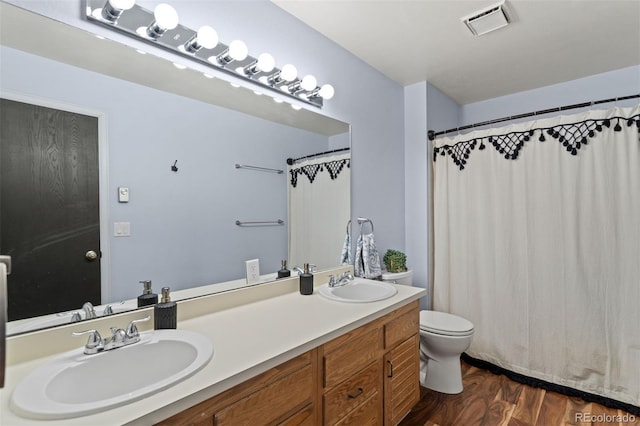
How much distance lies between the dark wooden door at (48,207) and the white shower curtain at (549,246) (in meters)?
2.46

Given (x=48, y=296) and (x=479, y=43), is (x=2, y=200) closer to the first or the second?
(x=48, y=296)

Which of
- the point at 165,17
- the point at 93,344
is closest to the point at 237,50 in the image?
the point at 165,17

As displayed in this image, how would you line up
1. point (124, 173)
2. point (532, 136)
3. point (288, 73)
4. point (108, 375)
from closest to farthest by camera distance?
point (108, 375)
point (124, 173)
point (288, 73)
point (532, 136)

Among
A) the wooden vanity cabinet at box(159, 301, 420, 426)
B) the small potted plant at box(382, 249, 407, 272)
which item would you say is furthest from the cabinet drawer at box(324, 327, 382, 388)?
the small potted plant at box(382, 249, 407, 272)

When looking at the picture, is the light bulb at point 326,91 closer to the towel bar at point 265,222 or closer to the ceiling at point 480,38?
the ceiling at point 480,38

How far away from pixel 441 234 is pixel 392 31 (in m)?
1.63

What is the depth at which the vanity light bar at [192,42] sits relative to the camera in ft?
3.68

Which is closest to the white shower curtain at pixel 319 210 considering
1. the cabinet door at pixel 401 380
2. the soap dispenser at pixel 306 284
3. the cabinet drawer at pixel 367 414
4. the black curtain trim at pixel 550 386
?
the soap dispenser at pixel 306 284

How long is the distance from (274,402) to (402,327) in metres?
0.87

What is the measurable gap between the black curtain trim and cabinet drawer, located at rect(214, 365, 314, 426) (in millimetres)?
1958

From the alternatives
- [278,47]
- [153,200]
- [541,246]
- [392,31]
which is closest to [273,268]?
[153,200]

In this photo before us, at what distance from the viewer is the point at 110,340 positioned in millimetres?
975

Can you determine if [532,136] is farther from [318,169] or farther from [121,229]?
[121,229]

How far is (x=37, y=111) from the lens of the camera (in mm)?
998
